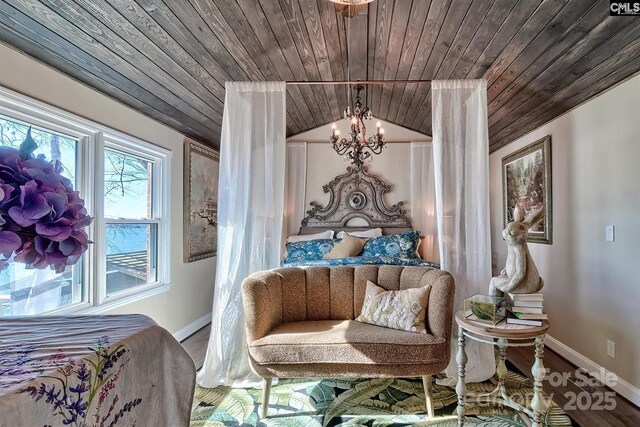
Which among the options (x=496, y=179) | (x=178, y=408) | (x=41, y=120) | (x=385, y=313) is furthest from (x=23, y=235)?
(x=496, y=179)

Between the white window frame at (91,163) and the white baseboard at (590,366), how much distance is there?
12.4ft

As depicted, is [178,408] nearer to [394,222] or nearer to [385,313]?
[385,313]

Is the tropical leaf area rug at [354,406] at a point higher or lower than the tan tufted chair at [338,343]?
lower

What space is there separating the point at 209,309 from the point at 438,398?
9.54 feet

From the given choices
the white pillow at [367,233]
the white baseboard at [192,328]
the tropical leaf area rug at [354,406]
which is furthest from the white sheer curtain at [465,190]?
the white baseboard at [192,328]

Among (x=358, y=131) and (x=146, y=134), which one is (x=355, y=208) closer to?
(x=358, y=131)

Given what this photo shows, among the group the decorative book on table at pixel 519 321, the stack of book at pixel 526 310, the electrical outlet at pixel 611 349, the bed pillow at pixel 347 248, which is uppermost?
the bed pillow at pixel 347 248

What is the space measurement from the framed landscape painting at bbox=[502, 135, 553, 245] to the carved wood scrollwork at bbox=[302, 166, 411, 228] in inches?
53.9

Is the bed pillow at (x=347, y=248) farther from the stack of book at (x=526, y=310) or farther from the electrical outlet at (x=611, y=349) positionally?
the electrical outlet at (x=611, y=349)

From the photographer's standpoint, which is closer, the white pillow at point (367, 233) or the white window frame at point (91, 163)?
the white window frame at point (91, 163)

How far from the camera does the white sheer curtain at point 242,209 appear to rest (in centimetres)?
243

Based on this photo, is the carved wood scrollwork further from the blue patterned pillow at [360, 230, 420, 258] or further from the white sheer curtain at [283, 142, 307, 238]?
the blue patterned pillow at [360, 230, 420, 258]

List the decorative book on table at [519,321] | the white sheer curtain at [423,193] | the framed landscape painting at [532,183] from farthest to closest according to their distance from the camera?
the white sheer curtain at [423,193] → the framed landscape painting at [532,183] → the decorative book on table at [519,321]

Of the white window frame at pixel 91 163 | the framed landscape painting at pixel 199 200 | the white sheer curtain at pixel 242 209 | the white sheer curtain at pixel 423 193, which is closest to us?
the white window frame at pixel 91 163
